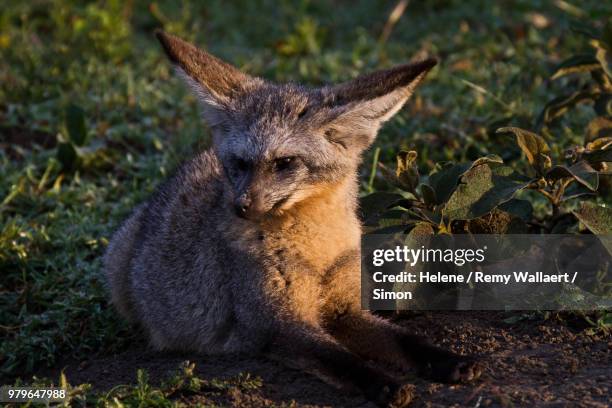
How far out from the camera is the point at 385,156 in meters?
7.33

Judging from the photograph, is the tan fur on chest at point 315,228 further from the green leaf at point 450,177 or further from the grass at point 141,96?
the grass at point 141,96

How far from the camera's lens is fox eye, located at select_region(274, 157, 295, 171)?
459 centimetres

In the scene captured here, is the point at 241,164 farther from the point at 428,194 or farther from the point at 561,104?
the point at 561,104

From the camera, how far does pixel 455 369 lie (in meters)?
4.38

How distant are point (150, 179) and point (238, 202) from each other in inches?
116

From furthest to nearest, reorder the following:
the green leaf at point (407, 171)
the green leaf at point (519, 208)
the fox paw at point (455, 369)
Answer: the green leaf at point (519, 208) → the green leaf at point (407, 171) → the fox paw at point (455, 369)

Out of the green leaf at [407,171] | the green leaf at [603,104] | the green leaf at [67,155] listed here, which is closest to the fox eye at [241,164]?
the green leaf at [407,171]

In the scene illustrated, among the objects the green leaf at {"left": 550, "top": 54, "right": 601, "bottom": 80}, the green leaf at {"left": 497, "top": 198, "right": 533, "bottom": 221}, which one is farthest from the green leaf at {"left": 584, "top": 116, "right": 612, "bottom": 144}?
the green leaf at {"left": 497, "top": 198, "right": 533, "bottom": 221}

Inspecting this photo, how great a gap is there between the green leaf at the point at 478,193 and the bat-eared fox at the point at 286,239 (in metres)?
0.57

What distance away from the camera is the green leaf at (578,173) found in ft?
15.7

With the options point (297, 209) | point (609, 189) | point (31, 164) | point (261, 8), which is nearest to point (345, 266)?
point (297, 209)

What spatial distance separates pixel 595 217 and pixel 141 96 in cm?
478

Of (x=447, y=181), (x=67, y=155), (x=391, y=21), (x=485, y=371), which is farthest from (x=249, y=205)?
(x=391, y=21)

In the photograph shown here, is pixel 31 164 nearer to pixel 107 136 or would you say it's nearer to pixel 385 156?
pixel 107 136
